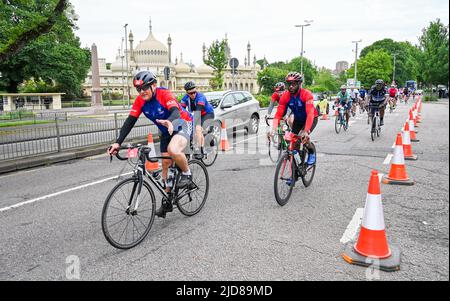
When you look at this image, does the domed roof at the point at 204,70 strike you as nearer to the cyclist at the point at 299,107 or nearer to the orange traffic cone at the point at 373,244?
the cyclist at the point at 299,107

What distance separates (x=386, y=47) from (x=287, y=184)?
104495mm

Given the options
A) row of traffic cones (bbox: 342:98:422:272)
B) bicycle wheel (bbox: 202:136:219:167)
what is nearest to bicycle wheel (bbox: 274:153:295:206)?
row of traffic cones (bbox: 342:98:422:272)

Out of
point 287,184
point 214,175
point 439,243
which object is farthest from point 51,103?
point 439,243

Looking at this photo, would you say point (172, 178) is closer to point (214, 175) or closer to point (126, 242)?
point (126, 242)

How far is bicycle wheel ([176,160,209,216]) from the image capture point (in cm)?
511

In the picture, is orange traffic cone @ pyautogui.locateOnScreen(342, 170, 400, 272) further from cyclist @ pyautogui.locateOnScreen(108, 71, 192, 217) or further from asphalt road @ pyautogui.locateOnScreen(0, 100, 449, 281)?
cyclist @ pyautogui.locateOnScreen(108, 71, 192, 217)

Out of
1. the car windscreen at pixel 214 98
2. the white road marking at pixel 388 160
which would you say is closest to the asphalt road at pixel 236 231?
the white road marking at pixel 388 160

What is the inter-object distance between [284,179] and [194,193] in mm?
1443

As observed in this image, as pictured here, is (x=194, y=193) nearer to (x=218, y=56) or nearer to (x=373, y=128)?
(x=373, y=128)

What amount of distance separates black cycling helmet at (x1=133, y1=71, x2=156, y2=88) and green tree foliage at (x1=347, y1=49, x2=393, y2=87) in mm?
77291

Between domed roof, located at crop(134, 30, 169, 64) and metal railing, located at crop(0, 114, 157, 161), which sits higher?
domed roof, located at crop(134, 30, 169, 64)

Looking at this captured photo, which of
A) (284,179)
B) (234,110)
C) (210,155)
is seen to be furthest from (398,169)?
(234,110)

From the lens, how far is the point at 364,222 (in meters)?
3.83
